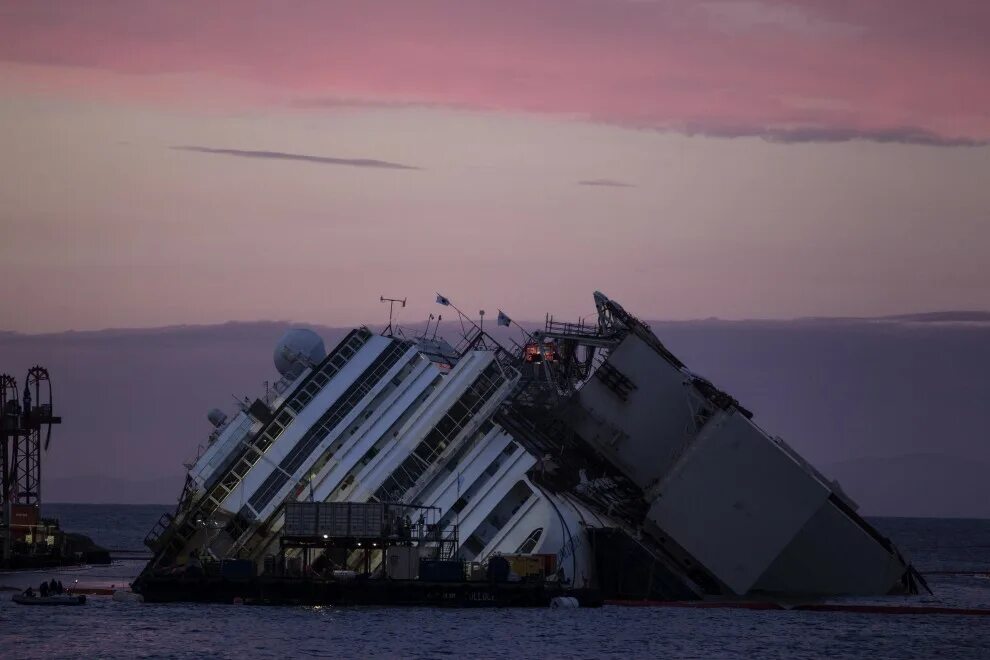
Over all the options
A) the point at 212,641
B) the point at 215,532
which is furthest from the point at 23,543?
the point at 212,641

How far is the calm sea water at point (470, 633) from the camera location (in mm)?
73750

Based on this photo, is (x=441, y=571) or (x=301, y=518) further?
(x=301, y=518)

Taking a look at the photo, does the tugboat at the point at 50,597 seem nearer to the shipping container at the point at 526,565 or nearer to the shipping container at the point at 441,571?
the shipping container at the point at 441,571

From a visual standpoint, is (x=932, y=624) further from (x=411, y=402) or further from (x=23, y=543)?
(x=23, y=543)

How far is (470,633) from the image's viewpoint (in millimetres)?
78625

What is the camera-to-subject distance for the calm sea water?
242ft

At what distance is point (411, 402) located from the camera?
95750mm

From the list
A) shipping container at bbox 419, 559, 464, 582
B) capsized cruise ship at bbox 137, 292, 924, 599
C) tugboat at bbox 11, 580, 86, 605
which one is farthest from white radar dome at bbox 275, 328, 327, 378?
shipping container at bbox 419, 559, 464, 582

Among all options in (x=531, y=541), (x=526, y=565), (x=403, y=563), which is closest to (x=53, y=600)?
(x=403, y=563)

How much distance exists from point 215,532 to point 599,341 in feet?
71.9

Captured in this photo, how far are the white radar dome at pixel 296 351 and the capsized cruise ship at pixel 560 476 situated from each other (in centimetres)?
727

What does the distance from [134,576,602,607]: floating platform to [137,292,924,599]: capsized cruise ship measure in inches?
71.9

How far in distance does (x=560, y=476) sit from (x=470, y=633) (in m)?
18.1

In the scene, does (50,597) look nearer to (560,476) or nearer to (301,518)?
(301,518)
